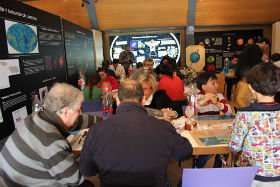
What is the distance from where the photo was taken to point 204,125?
7.54 feet

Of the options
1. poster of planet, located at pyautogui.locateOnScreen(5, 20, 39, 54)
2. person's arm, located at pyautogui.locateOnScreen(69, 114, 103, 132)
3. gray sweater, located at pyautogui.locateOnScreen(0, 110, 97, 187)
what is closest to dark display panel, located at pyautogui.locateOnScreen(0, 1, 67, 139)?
poster of planet, located at pyautogui.locateOnScreen(5, 20, 39, 54)

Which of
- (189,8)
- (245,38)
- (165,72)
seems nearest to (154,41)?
(189,8)

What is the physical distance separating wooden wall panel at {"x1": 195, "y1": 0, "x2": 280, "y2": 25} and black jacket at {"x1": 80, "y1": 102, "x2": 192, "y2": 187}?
7025 millimetres

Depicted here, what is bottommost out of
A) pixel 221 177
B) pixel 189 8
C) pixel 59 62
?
pixel 221 177

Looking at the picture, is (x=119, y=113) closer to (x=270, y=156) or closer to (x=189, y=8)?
(x=270, y=156)

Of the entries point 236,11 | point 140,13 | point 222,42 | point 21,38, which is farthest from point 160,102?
point 222,42

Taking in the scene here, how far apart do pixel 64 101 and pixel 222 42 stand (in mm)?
7766

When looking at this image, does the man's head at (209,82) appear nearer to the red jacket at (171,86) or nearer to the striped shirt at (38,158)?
the red jacket at (171,86)

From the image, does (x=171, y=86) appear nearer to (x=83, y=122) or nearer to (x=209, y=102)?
(x=209, y=102)

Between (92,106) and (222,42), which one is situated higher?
(222,42)

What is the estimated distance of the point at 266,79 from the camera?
157cm

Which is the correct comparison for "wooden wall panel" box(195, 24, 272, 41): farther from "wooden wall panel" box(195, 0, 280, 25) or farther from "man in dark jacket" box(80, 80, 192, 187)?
"man in dark jacket" box(80, 80, 192, 187)

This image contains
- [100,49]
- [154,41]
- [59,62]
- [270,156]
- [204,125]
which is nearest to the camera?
[270,156]

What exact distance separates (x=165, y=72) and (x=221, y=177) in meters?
2.65
